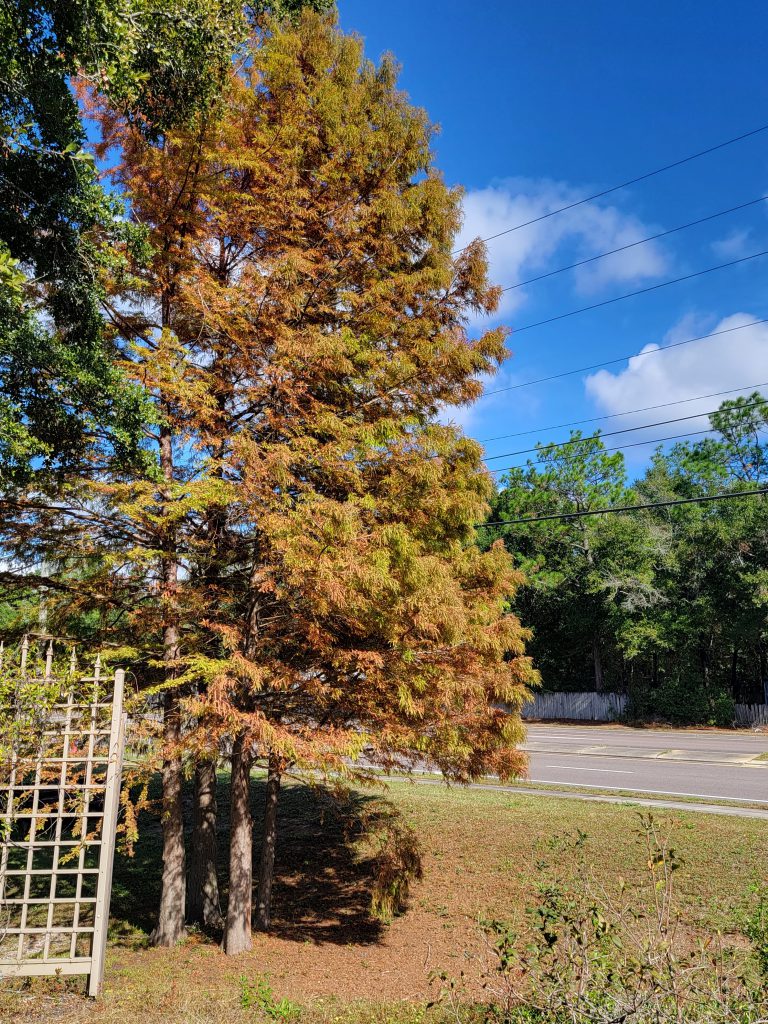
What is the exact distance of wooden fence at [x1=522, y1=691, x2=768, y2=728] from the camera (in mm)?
32531

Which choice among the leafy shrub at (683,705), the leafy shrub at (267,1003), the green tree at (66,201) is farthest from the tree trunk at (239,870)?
the leafy shrub at (683,705)

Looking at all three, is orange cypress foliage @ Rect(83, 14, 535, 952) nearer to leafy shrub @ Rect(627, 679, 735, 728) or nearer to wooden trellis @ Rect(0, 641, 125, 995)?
wooden trellis @ Rect(0, 641, 125, 995)

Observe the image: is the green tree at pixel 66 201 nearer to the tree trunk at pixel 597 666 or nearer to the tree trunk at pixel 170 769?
the tree trunk at pixel 170 769

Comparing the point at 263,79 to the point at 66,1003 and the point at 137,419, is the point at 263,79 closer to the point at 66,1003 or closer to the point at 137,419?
the point at 137,419

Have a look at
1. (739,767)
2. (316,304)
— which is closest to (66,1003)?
(316,304)

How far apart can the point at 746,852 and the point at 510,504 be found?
2746 cm

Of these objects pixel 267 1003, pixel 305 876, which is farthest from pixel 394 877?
pixel 267 1003

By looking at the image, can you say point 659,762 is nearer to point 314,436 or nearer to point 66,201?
point 314,436

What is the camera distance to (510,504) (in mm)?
35719

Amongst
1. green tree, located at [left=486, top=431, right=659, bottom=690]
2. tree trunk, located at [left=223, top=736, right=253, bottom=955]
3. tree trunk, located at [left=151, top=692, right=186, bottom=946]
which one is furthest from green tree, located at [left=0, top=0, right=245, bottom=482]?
green tree, located at [left=486, top=431, right=659, bottom=690]

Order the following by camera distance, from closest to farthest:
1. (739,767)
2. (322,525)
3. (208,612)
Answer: (322,525)
(208,612)
(739,767)

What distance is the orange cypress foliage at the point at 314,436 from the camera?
5867mm

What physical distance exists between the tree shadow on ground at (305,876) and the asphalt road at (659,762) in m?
5.52

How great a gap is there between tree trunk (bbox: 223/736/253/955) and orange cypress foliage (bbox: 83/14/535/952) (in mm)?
26
